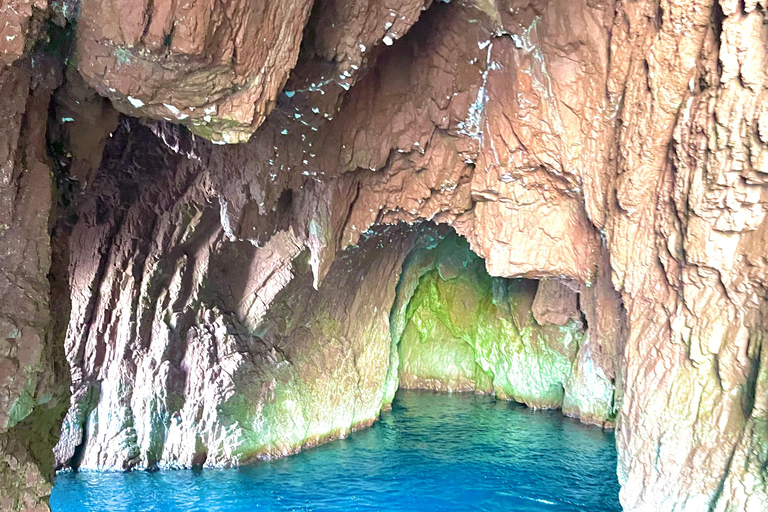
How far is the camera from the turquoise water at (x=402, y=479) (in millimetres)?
9391

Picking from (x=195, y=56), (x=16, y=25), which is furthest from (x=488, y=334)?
(x=16, y=25)

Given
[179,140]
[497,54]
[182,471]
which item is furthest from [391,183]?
[182,471]

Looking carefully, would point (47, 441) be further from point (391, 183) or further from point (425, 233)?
point (425, 233)

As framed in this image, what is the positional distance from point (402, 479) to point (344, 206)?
16.4ft

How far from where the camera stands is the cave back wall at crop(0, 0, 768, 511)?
16.5ft

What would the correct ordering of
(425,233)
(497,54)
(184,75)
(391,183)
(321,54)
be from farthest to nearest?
(425,233)
(391,183)
(497,54)
(321,54)
(184,75)

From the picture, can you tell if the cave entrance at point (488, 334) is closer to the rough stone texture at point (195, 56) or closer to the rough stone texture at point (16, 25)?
the rough stone texture at point (195, 56)

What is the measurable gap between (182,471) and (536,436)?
7.56 m

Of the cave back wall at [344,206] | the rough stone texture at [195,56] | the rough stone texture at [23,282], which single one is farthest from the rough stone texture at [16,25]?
the rough stone texture at [195,56]

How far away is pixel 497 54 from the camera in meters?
7.87

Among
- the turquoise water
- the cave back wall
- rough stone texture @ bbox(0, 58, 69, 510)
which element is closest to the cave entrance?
the cave back wall

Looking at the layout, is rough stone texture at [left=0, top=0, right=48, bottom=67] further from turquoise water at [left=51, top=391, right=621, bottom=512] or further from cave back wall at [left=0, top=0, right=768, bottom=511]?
turquoise water at [left=51, top=391, right=621, bottom=512]

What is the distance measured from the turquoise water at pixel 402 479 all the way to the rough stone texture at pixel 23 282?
15.5 ft

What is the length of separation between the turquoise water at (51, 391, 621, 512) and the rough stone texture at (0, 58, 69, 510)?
473cm
